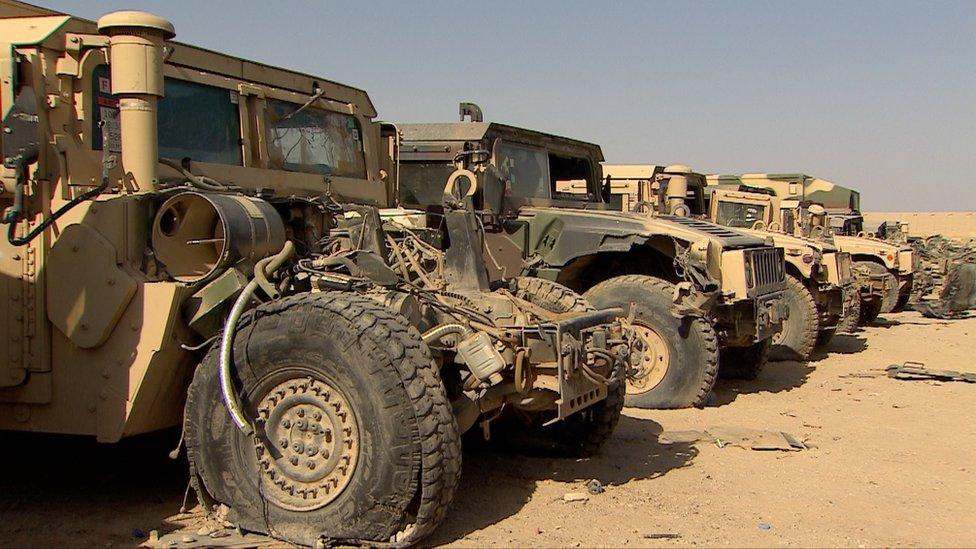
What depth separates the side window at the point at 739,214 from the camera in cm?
1361

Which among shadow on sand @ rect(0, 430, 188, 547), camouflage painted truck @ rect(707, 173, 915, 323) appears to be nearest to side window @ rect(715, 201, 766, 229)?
camouflage painted truck @ rect(707, 173, 915, 323)

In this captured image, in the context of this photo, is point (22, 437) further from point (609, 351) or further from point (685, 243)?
point (685, 243)

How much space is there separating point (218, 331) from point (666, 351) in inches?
162

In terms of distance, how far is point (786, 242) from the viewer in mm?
10633

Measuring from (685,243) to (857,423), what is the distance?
1856mm

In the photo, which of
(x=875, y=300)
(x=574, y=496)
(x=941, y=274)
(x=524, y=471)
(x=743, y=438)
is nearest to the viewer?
(x=574, y=496)

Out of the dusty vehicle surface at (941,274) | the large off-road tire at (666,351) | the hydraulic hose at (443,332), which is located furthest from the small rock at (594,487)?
the dusty vehicle surface at (941,274)

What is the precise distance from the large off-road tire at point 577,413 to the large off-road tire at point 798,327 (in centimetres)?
533

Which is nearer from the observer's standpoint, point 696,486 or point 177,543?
point 177,543

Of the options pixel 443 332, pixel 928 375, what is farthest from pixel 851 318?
pixel 443 332

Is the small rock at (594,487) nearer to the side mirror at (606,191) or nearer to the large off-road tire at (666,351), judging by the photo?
the large off-road tire at (666,351)

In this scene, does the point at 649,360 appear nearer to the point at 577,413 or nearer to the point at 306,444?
the point at 577,413

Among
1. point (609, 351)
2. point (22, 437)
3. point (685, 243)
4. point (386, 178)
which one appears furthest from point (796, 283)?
point (22, 437)

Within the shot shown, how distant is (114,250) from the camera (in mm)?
3947
